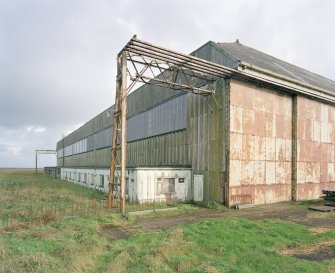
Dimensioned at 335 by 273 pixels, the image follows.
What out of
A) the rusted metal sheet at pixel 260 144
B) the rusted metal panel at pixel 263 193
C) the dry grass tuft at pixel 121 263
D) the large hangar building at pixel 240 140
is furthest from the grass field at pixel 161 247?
the large hangar building at pixel 240 140

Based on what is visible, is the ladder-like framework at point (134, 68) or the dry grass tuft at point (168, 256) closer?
the dry grass tuft at point (168, 256)

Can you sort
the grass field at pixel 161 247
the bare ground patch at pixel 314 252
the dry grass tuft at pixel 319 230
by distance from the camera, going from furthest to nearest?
1. the dry grass tuft at pixel 319 230
2. the bare ground patch at pixel 314 252
3. the grass field at pixel 161 247

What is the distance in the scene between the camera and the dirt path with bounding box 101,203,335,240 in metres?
12.2

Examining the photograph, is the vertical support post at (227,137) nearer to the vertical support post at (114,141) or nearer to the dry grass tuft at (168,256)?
the vertical support post at (114,141)

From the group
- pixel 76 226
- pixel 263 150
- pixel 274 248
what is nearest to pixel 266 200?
pixel 263 150

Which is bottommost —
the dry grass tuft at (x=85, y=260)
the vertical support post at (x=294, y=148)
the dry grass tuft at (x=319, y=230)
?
the dry grass tuft at (x=319, y=230)

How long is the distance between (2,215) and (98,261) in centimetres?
823

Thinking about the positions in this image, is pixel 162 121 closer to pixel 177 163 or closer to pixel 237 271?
pixel 177 163

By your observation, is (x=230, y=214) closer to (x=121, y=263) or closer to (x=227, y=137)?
(x=227, y=137)

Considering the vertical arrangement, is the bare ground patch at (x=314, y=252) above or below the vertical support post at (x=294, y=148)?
below

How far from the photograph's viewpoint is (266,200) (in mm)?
20453

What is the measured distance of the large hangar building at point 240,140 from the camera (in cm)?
1898

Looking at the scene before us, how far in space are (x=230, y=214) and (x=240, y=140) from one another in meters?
5.17

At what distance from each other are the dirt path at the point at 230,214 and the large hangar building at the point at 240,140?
1.82m
